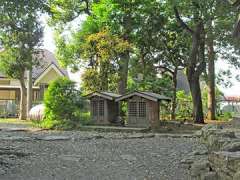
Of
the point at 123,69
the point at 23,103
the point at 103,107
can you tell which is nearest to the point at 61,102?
the point at 103,107

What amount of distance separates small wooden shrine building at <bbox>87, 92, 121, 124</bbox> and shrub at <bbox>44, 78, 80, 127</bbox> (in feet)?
4.83

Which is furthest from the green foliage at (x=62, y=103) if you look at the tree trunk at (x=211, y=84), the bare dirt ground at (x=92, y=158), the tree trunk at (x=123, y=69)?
the tree trunk at (x=211, y=84)

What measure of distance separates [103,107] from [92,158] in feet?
46.6

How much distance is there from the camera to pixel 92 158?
12836mm

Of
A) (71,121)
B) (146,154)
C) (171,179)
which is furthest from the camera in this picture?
(71,121)

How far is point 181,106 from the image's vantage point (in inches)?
1569

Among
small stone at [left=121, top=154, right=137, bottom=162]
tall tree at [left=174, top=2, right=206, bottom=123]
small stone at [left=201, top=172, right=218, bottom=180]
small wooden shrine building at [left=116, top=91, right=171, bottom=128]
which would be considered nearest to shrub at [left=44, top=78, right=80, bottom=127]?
small wooden shrine building at [left=116, top=91, right=171, bottom=128]

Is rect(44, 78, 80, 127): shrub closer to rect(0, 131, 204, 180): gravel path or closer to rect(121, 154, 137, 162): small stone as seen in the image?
rect(0, 131, 204, 180): gravel path

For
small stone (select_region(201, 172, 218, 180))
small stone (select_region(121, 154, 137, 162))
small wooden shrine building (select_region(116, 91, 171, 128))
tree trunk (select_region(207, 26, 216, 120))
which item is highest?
tree trunk (select_region(207, 26, 216, 120))

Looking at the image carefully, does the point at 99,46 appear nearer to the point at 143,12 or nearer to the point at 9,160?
the point at 143,12

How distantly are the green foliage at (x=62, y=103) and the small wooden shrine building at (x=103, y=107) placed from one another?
1460 mm

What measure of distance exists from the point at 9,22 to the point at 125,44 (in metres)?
16.8

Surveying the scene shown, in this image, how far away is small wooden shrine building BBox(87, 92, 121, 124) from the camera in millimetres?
26828

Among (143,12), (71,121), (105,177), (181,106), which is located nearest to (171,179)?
(105,177)
